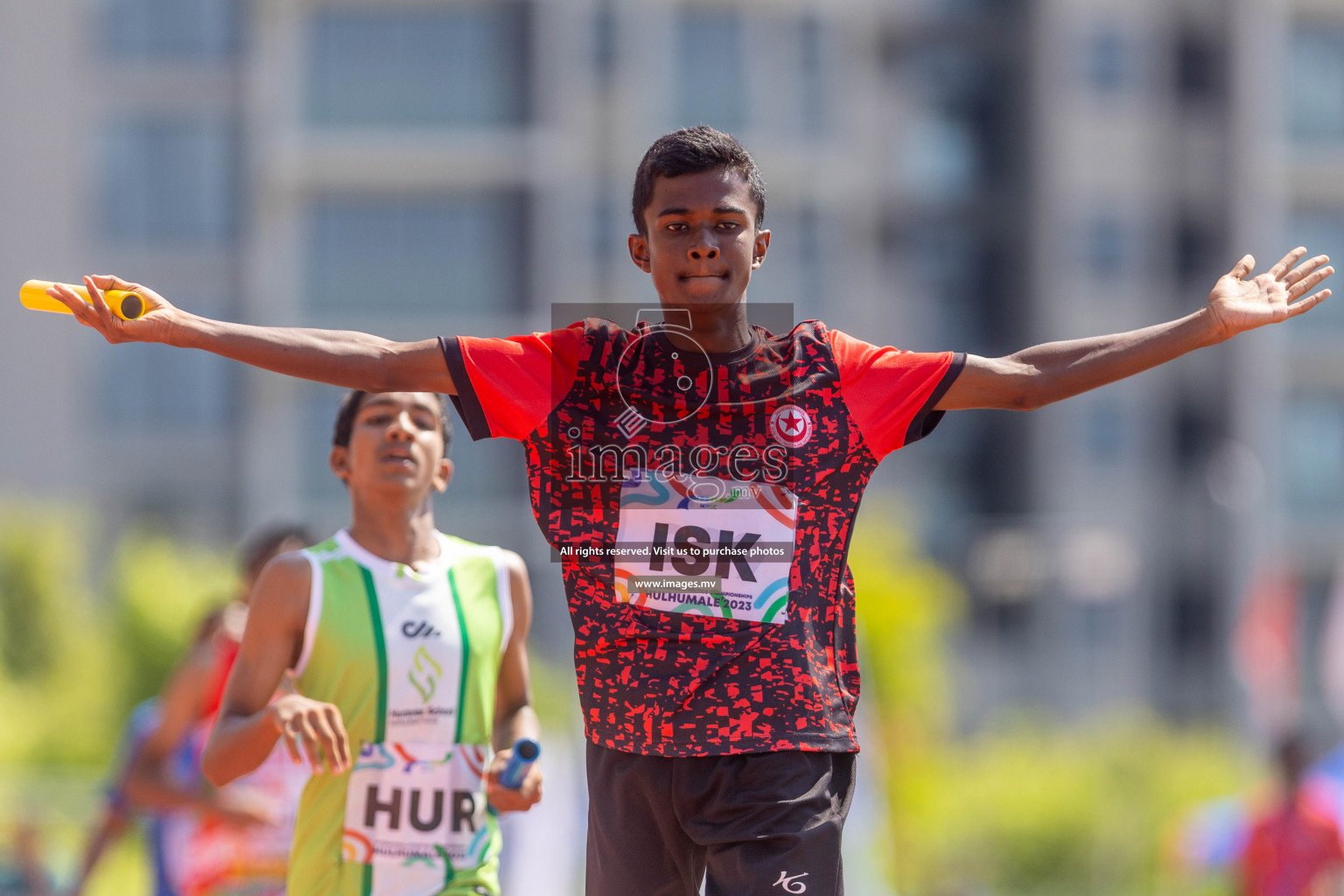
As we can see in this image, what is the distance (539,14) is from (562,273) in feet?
13.6

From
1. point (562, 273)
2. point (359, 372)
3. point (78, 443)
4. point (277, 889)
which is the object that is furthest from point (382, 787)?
point (78, 443)

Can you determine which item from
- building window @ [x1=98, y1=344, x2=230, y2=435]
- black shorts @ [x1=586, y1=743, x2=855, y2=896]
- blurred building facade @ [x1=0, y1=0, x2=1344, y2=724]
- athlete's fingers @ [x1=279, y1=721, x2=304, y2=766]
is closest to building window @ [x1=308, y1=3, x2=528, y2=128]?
blurred building facade @ [x1=0, y1=0, x2=1344, y2=724]

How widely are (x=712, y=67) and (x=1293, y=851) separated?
19.0 metres

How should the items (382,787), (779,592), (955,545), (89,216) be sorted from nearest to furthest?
(779,592) → (382,787) → (89,216) → (955,545)

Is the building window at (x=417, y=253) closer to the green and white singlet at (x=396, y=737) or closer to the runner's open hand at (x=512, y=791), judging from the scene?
Result: the green and white singlet at (x=396, y=737)

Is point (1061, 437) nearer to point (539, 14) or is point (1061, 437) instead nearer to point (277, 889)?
point (539, 14)

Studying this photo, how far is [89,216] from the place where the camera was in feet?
88.3

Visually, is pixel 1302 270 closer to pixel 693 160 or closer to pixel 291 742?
pixel 693 160

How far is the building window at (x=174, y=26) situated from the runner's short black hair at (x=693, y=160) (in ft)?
83.0

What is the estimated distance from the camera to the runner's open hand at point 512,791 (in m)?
3.38

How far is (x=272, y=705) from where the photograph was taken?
3.27m

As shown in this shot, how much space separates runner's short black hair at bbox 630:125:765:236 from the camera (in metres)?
3.02

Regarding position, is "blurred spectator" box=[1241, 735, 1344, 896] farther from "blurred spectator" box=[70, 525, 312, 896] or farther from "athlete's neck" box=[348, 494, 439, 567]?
"athlete's neck" box=[348, 494, 439, 567]

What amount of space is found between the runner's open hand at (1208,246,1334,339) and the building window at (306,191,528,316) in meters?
22.8
